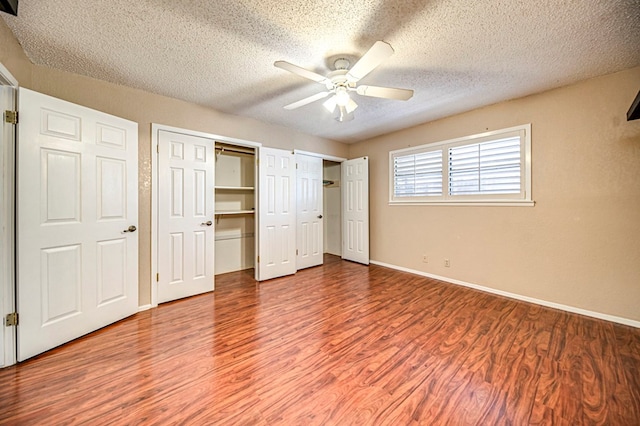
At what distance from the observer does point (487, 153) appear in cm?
327

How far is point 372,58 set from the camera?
5.40ft

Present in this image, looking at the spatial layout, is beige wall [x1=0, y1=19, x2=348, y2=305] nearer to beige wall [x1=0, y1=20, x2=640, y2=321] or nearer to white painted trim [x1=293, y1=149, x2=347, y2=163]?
beige wall [x1=0, y1=20, x2=640, y2=321]

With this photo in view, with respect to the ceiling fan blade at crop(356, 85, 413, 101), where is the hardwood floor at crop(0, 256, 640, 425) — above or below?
below

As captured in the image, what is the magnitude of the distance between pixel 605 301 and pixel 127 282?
4.83 meters

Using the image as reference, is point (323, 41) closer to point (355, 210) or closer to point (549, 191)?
point (549, 191)

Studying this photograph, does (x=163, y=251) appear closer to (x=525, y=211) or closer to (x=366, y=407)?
(x=366, y=407)

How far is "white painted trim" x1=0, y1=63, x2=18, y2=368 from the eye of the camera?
176cm

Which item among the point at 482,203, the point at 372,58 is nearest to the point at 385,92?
the point at 372,58

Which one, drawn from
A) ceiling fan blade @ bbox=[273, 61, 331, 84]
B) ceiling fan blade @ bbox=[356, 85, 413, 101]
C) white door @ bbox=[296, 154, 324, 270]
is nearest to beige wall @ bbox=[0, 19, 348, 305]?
white door @ bbox=[296, 154, 324, 270]

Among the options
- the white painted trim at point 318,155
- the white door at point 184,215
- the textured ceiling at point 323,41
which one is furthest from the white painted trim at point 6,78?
the white painted trim at point 318,155

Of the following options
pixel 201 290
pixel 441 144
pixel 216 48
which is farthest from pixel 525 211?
pixel 201 290

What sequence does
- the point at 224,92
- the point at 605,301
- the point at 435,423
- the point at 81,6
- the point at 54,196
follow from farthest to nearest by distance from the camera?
the point at 224,92, the point at 605,301, the point at 54,196, the point at 81,6, the point at 435,423

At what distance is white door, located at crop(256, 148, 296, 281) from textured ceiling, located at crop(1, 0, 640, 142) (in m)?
1.22

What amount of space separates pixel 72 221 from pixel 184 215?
1056 mm
